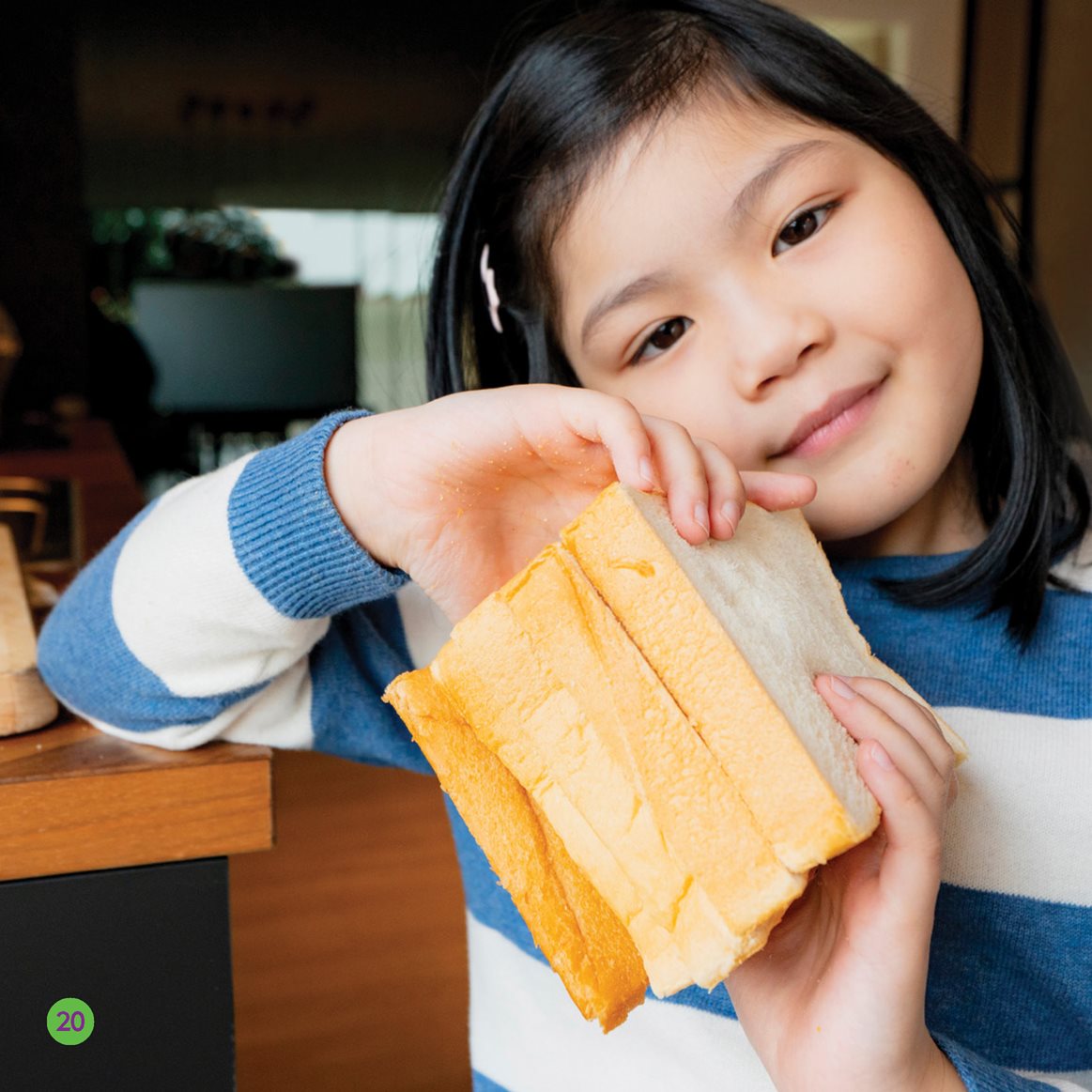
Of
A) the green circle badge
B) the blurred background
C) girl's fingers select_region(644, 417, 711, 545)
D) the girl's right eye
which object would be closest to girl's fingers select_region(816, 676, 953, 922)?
girl's fingers select_region(644, 417, 711, 545)

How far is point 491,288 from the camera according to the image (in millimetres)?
927

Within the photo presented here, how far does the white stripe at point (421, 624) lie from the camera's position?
88 centimetres

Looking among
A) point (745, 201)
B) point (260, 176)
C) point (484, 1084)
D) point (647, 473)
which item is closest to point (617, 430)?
point (647, 473)

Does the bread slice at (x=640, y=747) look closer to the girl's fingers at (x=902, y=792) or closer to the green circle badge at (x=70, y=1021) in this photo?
the girl's fingers at (x=902, y=792)

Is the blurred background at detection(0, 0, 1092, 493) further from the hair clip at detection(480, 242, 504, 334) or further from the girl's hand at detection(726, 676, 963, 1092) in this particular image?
the girl's hand at detection(726, 676, 963, 1092)

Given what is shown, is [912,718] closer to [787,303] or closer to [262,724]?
[787,303]

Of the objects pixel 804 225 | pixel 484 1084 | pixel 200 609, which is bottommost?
pixel 484 1084

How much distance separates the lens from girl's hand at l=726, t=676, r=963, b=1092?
54 cm

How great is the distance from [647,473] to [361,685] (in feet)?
1.20

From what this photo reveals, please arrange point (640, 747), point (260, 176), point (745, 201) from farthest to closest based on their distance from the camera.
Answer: point (260, 176) → point (745, 201) → point (640, 747)

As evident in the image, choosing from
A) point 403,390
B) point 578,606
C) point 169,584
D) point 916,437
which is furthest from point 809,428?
point 403,390

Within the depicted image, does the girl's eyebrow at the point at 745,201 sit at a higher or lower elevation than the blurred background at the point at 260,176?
higher

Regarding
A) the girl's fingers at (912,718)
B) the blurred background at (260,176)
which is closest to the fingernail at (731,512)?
the girl's fingers at (912,718)

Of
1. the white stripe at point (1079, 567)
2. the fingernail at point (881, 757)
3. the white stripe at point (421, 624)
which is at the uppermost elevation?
the fingernail at point (881, 757)
